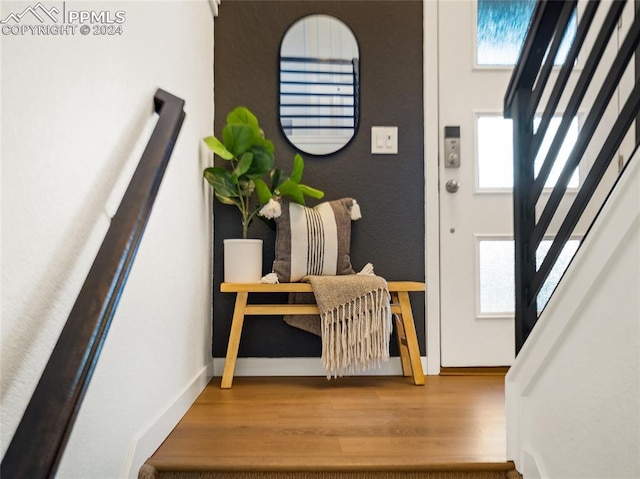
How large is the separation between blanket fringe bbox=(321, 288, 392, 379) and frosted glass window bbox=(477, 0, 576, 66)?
4.40 ft

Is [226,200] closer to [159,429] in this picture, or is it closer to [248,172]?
[248,172]

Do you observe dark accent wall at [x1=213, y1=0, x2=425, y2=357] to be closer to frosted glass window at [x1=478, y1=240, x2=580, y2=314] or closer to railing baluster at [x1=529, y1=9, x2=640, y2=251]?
frosted glass window at [x1=478, y1=240, x2=580, y2=314]

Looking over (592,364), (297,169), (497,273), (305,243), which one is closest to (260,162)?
(297,169)

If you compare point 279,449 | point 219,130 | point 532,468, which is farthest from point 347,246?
point 532,468

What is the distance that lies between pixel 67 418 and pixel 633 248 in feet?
3.14

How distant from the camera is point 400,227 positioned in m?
2.64

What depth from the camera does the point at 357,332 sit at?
2.28 m

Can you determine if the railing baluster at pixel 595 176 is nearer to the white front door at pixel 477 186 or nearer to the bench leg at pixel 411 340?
the bench leg at pixel 411 340

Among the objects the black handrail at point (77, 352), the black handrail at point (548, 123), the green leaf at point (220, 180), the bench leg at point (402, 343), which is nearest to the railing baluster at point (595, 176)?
the black handrail at point (548, 123)

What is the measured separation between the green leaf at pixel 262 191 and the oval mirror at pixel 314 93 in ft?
1.30

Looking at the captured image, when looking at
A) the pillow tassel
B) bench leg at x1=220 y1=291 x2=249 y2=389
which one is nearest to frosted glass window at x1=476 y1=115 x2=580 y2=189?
the pillow tassel

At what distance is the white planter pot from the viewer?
7.79ft

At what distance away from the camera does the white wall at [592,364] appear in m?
0.95

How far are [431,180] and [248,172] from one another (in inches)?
35.5
